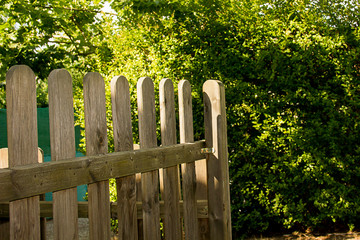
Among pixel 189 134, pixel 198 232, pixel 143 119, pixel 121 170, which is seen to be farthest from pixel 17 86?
pixel 198 232

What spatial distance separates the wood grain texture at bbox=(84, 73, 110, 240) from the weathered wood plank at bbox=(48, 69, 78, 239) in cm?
13

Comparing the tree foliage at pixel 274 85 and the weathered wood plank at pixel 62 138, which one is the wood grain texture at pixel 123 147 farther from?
the tree foliage at pixel 274 85

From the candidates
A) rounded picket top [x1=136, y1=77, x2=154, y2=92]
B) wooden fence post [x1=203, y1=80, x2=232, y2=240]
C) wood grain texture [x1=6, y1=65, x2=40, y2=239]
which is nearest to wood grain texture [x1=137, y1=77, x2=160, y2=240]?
rounded picket top [x1=136, y1=77, x2=154, y2=92]

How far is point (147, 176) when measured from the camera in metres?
2.30

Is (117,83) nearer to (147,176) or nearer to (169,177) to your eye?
(147,176)

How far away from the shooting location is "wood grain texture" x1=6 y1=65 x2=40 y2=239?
5.05 ft

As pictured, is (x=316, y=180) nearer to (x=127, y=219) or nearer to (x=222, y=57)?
(x=222, y=57)

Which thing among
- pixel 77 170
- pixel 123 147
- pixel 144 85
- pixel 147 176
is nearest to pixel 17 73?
pixel 77 170

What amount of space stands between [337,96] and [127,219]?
386 cm

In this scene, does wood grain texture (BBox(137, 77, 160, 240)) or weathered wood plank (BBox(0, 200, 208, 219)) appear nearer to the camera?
wood grain texture (BBox(137, 77, 160, 240))

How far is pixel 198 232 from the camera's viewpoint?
9.39 ft

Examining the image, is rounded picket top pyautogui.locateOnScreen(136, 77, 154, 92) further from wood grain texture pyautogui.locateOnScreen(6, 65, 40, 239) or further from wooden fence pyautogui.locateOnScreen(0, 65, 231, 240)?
wood grain texture pyautogui.locateOnScreen(6, 65, 40, 239)

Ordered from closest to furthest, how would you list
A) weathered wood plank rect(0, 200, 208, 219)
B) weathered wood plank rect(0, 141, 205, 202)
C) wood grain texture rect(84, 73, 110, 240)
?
1. weathered wood plank rect(0, 141, 205, 202)
2. wood grain texture rect(84, 73, 110, 240)
3. weathered wood plank rect(0, 200, 208, 219)

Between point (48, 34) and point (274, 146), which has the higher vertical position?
point (48, 34)
